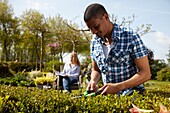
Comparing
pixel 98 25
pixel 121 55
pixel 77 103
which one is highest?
pixel 98 25

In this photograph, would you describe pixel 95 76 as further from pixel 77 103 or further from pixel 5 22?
pixel 5 22

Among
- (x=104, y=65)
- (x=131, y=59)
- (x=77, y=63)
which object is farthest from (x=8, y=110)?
(x=77, y=63)

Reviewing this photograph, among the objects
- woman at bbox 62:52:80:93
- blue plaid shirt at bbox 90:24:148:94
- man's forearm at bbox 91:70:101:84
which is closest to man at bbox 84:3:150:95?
blue plaid shirt at bbox 90:24:148:94

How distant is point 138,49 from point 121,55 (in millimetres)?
166

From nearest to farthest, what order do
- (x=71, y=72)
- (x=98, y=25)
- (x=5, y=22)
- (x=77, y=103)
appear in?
(x=98, y=25)
(x=77, y=103)
(x=71, y=72)
(x=5, y=22)

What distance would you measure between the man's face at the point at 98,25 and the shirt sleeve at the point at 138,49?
289 millimetres

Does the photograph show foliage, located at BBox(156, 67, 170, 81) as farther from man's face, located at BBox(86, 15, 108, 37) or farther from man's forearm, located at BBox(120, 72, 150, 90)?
man's face, located at BBox(86, 15, 108, 37)

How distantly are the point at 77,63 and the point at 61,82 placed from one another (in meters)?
1.38

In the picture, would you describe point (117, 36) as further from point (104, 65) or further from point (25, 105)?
point (25, 105)

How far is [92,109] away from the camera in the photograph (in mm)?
2859

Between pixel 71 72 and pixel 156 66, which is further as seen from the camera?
pixel 156 66

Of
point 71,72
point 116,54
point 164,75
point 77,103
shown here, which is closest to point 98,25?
point 116,54

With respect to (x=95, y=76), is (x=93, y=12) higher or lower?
higher

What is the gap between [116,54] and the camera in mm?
2688
